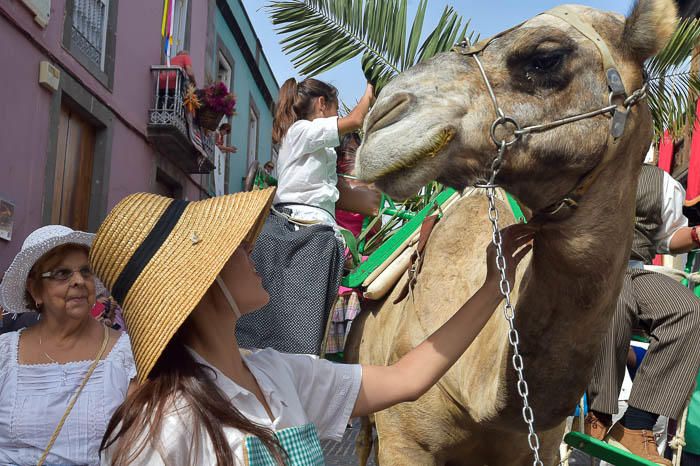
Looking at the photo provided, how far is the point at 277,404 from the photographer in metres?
2.06

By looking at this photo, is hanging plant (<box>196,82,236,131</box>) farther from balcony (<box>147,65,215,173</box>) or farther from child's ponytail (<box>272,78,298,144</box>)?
child's ponytail (<box>272,78,298,144</box>)

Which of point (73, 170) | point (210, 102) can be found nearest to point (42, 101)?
point (73, 170)

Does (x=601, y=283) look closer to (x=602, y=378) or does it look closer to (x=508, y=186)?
(x=508, y=186)

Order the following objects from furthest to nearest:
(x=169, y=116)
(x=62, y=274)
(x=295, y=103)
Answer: (x=169, y=116)
(x=295, y=103)
(x=62, y=274)

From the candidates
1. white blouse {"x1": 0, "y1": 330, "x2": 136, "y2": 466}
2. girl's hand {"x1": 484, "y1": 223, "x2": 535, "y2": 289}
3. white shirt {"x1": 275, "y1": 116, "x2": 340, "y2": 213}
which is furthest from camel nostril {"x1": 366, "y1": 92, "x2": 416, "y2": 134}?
white shirt {"x1": 275, "y1": 116, "x2": 340, "y2": 213}

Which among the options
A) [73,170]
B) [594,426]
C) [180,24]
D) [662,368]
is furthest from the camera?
[180,24]

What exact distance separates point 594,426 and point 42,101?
8.50 metres

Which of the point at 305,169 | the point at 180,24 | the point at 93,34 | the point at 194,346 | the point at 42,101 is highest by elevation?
the point at 180,24

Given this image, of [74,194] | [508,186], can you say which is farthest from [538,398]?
[74,194]

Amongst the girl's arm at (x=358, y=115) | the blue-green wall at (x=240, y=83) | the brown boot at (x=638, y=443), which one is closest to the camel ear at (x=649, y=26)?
the girl's arm at (x=358, y=115)

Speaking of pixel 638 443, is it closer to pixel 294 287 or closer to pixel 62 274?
pixel 294 287

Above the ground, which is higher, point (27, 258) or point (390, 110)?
point (390, 110)

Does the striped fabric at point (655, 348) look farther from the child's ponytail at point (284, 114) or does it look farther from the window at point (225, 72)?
the window at point (225, 72)

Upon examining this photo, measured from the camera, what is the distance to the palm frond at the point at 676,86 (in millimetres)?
4488
